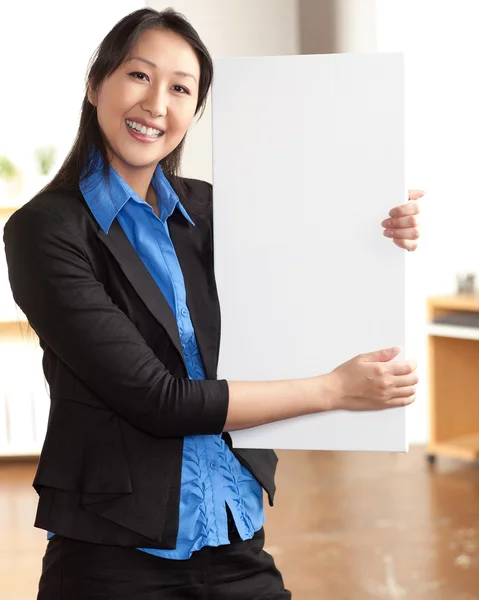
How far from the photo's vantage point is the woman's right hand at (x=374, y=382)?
1383 millimetres

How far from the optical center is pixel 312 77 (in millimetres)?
1403

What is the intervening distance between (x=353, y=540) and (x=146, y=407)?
98.2 inches

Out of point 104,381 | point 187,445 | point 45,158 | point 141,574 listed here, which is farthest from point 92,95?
point 45,158

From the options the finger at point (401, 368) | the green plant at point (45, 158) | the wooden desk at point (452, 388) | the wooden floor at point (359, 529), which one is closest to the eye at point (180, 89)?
the finger at point (401, 368)

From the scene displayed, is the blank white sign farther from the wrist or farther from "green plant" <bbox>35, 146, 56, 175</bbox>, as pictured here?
"green plant" <bbox>35, 146, 56, 175</bbox>

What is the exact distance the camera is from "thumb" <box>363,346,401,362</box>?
140cm

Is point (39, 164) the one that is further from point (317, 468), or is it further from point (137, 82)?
point (137, 82)

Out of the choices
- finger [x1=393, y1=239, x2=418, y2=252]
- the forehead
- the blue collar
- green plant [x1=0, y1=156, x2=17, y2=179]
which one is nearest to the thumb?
finger [x1=393, y1=239, x2=418, y2=252]

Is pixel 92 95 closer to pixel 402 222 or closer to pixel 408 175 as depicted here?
pixel 402 222

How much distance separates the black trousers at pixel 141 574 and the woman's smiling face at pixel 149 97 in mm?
560

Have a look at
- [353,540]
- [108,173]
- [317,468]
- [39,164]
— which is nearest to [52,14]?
[39,164]

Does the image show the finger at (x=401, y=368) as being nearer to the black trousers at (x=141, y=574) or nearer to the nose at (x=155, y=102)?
the black trousers at (x=141, y=574)

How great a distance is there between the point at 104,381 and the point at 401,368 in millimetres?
414

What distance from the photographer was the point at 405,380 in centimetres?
139
